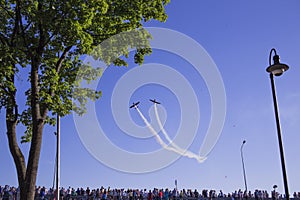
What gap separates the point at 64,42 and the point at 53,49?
5.77ft

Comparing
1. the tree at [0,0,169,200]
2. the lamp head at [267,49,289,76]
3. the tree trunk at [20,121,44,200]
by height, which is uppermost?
the tree at [0,0,169,200]

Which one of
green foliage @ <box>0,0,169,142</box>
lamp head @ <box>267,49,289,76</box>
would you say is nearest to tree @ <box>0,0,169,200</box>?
green foliage @ <box>0,0,169,142</box>

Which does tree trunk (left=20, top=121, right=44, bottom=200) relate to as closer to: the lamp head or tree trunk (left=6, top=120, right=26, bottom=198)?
tree trunk (left=6, top=120, right=26, bottom=198)

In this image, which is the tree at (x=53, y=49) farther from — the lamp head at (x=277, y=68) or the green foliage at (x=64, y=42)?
the lamp head at (x=277, y=68)

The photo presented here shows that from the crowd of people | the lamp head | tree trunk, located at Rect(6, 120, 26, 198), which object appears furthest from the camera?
the crowd of people

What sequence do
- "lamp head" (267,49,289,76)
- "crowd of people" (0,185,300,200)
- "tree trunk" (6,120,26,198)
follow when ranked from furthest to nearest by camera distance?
"crowd of people" (0,185,300,200) → "tree trunk" (6,120,26,198) → "lamp head" (267,49,289,76)

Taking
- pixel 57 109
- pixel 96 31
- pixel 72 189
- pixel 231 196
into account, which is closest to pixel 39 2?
pixel 96 31

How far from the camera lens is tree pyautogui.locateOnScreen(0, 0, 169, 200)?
61.2 feet

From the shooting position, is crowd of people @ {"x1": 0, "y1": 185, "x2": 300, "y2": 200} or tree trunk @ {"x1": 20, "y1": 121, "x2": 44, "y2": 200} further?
crowd of people @ {"x1": 0, "y1": 185, "x2": 300, "y2": 200}

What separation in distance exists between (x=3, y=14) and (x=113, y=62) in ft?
20.0

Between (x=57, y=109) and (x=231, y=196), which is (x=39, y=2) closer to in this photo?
(x=57, y=109)

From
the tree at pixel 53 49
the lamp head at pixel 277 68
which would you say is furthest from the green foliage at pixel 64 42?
the lamp head at pixel 277 68

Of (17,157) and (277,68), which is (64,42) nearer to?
(17,157)

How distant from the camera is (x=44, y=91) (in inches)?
763
